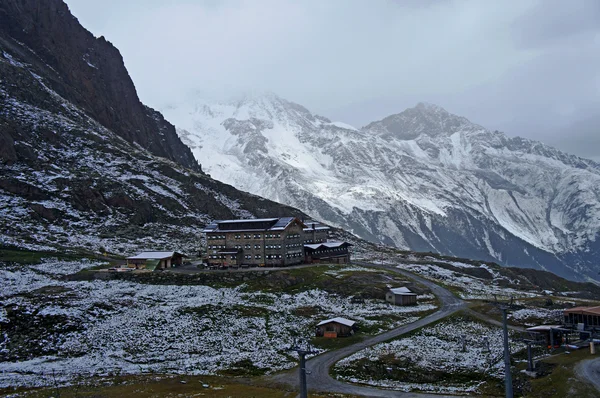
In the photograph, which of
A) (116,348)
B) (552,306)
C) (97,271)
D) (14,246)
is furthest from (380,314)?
(14,246)

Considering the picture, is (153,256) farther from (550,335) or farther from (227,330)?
(550,335)

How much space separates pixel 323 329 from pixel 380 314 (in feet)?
52.9

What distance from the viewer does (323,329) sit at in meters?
79.1

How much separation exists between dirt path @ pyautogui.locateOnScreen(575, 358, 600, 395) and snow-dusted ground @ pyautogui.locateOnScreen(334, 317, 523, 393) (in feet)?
28.1

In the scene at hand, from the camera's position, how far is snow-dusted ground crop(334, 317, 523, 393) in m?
58.7

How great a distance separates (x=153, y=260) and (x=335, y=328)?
2117 inches

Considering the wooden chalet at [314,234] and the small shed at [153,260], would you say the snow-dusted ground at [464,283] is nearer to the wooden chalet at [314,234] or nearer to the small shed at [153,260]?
the wooden chalet at [314,234]

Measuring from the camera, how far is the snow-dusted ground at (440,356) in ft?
193

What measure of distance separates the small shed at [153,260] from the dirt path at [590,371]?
87.5m

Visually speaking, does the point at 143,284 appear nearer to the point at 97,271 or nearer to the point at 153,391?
the point at 97,271

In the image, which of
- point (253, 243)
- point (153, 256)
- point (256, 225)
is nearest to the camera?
point (153, 256)

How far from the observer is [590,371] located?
172 ft

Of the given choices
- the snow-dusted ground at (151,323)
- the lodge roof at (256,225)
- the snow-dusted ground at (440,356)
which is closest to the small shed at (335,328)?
the snow-dusted ground at (151,323)

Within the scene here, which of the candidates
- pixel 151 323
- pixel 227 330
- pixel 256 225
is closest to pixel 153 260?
pixel 256 225
